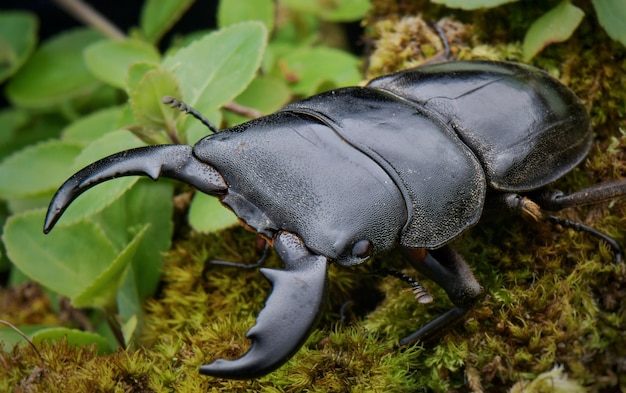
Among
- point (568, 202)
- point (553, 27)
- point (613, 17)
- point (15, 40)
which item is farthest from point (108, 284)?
point (15, 40)

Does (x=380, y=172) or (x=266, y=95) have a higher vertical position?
(x=380, y=172)

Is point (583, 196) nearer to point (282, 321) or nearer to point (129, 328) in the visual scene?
point (282, 321)

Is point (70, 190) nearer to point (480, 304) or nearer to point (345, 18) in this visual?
point (480, 304)

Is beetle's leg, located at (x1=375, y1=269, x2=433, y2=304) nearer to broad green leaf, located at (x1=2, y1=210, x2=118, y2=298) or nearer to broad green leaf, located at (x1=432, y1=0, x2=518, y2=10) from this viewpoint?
broad green leaf, located at (x1=2, y1=210, x2=118, y2=298)

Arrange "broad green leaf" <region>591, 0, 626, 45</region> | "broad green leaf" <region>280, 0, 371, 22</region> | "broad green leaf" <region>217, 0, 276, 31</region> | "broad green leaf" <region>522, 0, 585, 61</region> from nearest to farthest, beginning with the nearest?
"broad green leaf" <region>591, 0, 626, 45</region> < "broad green leaf" <region>522, 0, 585, 61</region> < "broad green leaf" <region>217, 0, 276, 31</region> < "broad green leaf" <region>280, 0, 371, 22</region>

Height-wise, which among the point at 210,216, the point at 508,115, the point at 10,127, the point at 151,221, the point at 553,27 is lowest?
the point at 10,127

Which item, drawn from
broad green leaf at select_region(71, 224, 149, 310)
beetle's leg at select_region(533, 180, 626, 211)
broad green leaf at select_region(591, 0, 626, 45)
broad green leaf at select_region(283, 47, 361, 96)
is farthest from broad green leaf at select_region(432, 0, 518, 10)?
broad green leaf at select_region(71, 224, 149, 310)

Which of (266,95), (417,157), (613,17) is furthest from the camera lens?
(266,95)
